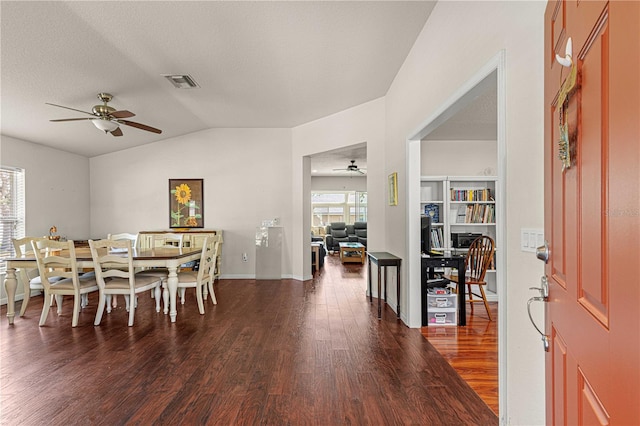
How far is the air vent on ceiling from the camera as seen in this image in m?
4.04

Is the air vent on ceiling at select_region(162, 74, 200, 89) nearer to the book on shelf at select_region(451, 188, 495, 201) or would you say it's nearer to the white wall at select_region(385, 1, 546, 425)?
the white wall at select_region(385, 1, 546, 425)

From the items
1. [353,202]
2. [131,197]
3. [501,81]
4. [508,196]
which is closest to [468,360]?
[508,196]

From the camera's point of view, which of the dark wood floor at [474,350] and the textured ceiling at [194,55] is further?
the textured ceiling at [194,55]

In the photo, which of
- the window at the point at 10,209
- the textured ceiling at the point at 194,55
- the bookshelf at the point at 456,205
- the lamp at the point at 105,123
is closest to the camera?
the textured ceiling at the point at 194,55

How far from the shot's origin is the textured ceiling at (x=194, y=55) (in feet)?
9.14

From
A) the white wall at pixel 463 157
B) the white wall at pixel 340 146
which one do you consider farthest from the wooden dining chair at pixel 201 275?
the white wall at pixel 463 157

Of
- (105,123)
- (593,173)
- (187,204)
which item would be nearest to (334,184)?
(187,204)

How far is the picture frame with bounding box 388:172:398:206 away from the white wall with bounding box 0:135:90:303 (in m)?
5.21

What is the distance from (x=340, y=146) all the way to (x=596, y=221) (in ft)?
16.3

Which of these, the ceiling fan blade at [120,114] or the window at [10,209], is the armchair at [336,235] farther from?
the ceiling fan blade at [120,114]

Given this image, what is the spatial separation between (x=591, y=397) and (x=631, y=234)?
0.43 m

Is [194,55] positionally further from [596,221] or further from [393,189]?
[596,221]

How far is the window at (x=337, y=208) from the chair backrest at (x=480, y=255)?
7.87m

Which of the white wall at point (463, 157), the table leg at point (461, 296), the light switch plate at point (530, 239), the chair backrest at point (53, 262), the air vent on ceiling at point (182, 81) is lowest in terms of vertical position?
the table leg at point (461, 296)
